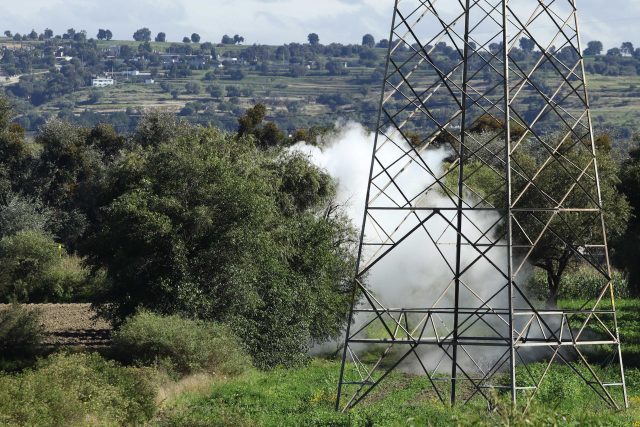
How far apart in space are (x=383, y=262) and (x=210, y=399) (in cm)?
2479

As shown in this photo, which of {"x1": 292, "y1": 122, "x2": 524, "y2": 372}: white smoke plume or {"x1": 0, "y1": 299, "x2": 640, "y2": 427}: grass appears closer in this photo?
{"x1": 0, "y1": 299, "x2": 640, "y2": 427}: grass

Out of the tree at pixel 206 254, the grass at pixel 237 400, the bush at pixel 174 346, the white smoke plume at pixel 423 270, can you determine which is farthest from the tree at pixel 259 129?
the grass at pixel 237 400

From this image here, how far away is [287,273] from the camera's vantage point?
42.6 m

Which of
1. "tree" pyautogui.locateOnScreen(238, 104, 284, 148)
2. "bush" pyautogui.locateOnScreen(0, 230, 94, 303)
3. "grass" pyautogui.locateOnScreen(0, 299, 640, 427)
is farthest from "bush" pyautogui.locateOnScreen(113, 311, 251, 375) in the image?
"tree" pyautogui.locateOnScreen(238, 104, 284, 148)

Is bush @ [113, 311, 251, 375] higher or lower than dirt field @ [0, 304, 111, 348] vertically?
higher

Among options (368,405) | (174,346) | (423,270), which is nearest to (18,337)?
(174,346)

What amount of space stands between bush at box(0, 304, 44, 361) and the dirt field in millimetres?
2123

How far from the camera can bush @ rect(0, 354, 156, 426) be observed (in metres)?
24.5

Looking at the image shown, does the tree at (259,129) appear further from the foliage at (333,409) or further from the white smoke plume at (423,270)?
the foliage at (333,409)

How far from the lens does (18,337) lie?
128 ft

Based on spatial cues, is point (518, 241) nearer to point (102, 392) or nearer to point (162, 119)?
point (102, 392)

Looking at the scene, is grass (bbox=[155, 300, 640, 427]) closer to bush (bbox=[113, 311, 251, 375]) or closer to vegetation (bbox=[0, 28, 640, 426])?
vegetation (bbox=[0, 28, 640, 426])

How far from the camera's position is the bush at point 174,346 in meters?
34.7

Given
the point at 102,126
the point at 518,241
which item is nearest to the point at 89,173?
the point at 102,126
